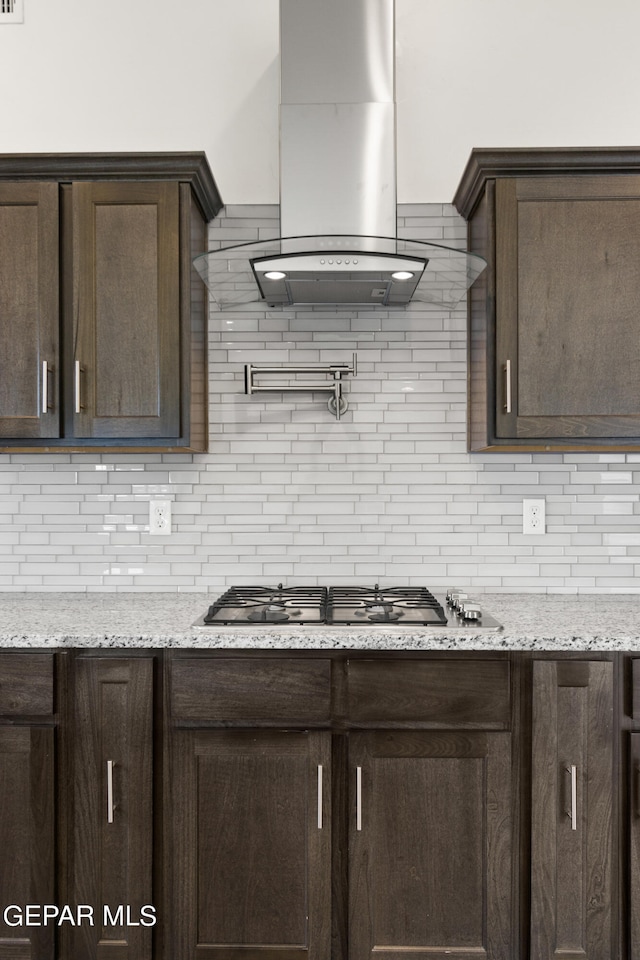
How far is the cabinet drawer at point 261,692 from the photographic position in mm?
1886

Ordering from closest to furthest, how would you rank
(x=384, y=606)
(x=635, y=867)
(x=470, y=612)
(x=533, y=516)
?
(x=635, y=867) < (x=470, y=612) < (x=384, y=606) < (x=533, y=516)

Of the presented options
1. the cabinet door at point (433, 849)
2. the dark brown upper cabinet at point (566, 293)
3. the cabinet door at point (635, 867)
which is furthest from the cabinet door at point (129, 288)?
the cabinet door at point (635, 867)

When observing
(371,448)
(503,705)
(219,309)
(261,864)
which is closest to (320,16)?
(219,309)

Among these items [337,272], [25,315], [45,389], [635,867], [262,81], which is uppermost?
[262,81]

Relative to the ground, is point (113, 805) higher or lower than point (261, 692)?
lower

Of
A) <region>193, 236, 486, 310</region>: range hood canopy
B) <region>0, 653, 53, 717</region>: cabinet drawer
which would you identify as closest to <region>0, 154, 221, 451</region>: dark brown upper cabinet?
<region>193, 236, 486, 310</region>: range hood canopy

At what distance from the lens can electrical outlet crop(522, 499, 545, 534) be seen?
254 cm

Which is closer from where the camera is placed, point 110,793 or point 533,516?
point 110,793

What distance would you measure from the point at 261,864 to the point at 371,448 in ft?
4.51

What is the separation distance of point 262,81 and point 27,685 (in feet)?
7.25

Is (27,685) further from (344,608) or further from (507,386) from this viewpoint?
(507,386)

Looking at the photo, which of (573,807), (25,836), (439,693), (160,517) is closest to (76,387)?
(160,517)

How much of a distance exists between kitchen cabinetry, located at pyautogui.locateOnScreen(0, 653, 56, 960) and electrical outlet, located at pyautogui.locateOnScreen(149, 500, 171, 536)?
754 mm

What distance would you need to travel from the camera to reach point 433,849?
186cm
